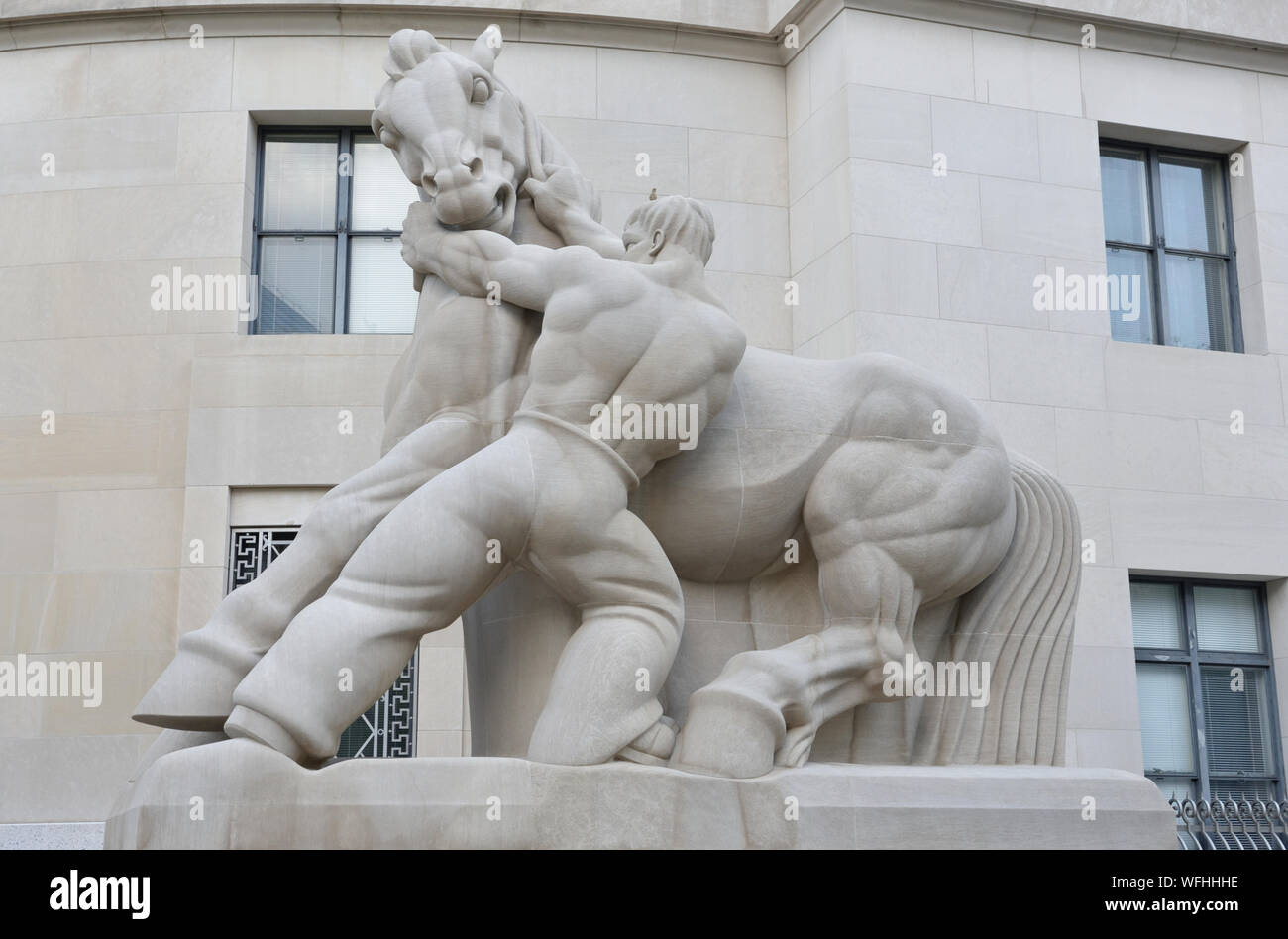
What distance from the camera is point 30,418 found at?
14.0 meters

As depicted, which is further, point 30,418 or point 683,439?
point 30,418

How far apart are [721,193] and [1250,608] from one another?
6599mm

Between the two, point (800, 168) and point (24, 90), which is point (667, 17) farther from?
point (24, 90)

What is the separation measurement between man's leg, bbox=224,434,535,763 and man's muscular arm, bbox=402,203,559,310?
2.30 feet

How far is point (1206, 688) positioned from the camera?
1486cm

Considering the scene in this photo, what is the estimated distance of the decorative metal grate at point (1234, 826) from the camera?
1266 cm

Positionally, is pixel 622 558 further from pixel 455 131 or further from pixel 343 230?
pixel 343 230

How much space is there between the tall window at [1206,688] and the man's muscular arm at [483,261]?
9.94 metres

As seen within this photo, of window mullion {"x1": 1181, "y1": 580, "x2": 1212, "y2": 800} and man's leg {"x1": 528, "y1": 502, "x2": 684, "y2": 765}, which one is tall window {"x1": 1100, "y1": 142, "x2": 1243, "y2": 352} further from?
man's leg {"x1": 528, "y1": 502, "x2": 684, "y2": 765}

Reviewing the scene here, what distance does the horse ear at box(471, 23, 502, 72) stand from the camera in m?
6.68

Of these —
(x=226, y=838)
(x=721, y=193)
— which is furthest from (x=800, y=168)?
(x=226, y=838)
